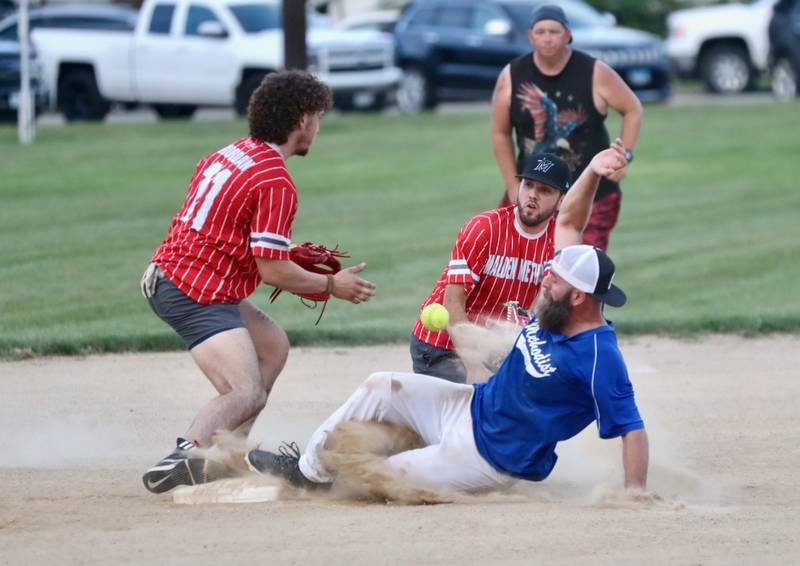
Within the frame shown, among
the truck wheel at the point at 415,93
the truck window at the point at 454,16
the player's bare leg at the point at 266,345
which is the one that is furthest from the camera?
the truck wheel at the point at 415,93

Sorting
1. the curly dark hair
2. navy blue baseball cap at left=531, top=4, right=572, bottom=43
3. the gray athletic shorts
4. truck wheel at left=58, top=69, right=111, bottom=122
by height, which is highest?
navy blue baseball cap at left=531, top=4, right=572, bottom=43

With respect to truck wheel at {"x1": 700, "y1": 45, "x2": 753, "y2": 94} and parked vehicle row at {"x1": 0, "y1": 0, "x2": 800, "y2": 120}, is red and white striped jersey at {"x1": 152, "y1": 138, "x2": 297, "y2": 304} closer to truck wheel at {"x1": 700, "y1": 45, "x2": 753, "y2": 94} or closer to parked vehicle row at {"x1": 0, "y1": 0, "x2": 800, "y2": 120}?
parked vehicle row at {"x1": 0, "y1": 0, "x2": 800, "y2": 120}

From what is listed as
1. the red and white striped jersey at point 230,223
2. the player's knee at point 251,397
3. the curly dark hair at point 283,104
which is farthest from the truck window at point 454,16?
the player's knee at point 251,397

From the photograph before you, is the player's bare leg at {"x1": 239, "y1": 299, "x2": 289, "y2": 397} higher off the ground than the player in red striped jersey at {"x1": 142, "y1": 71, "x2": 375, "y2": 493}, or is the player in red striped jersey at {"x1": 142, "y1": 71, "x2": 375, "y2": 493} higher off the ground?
the player in red striped jersey at {"x1": 142, "y1": 71, "x2": 375, "y2": 493}

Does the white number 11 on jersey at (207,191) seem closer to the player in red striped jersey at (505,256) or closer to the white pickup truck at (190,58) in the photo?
the player in red striped jersey at (505,256)

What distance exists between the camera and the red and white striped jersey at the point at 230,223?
6.33 m

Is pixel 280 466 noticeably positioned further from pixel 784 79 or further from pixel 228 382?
pixel 784 79

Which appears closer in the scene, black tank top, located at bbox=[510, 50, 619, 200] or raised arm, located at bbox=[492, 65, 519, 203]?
black tank top, located at bbox=[510, 50, 619, 200]

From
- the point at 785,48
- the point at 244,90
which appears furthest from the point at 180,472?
the point at 785,48

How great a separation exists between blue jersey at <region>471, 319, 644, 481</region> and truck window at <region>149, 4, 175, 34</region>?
777 inches

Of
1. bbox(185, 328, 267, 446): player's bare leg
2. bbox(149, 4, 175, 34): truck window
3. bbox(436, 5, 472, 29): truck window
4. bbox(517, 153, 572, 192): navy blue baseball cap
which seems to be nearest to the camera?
bbox(185, 328, 267, 446): player's bare leg

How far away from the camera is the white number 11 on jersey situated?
21.0ft

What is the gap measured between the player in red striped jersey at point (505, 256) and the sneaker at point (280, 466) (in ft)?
3.04

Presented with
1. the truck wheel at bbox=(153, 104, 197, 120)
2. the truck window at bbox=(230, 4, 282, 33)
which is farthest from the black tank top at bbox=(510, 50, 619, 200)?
the truck wheel at bbox=(153, 104, 197, 120)
